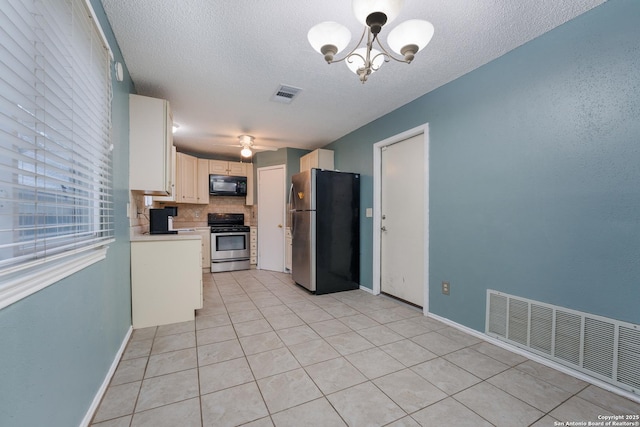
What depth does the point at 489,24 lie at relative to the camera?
5.69ft

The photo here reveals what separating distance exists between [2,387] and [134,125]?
218 cm

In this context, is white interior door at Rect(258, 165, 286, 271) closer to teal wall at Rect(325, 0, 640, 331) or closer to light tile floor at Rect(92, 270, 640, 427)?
light tile floor at Rect(92, 270, 640, 427)

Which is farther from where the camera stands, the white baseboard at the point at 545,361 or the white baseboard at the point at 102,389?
the white baseboard at the point at 545,361

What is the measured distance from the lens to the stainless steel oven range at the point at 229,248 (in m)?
4.71

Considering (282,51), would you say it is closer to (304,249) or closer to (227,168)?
(304,249)

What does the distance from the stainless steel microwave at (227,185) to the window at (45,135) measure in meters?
3.61

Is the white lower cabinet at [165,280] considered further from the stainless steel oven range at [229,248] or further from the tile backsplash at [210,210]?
the tile backsplash at [210,210]

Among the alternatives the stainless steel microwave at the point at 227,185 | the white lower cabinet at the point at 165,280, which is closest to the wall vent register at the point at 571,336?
the white lower cabinet at the point at 165,280

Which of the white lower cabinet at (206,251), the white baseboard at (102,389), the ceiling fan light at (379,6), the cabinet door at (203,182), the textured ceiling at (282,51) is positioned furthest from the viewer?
the cabinet door at (203,182)

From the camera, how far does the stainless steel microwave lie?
16.7 feet

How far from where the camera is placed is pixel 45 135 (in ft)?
3.19

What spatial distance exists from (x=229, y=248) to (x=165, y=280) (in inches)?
93.0

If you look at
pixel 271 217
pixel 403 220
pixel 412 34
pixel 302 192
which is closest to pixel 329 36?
pixel 412 34

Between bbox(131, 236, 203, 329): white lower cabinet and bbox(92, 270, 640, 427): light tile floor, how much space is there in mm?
135
